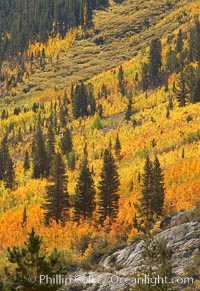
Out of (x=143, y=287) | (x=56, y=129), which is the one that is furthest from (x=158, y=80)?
(x=143, y=287)

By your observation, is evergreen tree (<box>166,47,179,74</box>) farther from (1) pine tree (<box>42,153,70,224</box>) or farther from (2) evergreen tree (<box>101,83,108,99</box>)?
(1) pine tree (<box>42,153,70,224</box>)

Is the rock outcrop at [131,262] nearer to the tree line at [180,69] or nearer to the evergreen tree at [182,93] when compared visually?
the evergreen tree at [182,93]

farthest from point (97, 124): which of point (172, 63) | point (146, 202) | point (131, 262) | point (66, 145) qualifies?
point (131, 262)

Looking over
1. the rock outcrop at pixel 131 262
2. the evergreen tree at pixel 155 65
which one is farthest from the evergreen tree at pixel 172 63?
the rock outcrop at pixel 131 262

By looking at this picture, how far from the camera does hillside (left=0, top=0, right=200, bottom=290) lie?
43.6 metres

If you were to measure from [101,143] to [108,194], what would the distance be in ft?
127

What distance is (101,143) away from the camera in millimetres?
86500

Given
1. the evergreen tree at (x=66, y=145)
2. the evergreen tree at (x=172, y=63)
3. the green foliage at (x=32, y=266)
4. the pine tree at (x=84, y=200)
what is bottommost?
the pine tree at (x=84, y=200)

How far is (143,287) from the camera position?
1786 centimetres

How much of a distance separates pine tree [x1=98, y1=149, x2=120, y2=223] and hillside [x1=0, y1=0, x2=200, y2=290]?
144 millimetres

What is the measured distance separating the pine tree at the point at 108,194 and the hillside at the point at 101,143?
144 millimetres

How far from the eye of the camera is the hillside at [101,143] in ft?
143

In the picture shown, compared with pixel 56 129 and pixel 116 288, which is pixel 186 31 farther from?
pixel 116 288

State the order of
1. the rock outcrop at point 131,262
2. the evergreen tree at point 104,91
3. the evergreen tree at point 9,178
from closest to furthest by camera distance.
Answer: the rock outcrop at point 131,262 < the evergreen tree at point 9,178 < the evergreen tree at point 104,91
